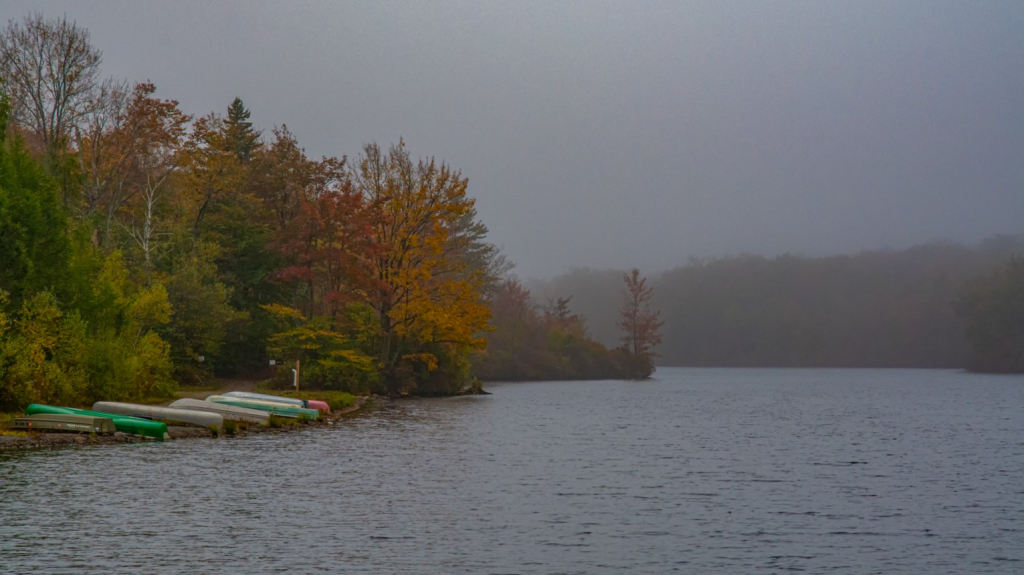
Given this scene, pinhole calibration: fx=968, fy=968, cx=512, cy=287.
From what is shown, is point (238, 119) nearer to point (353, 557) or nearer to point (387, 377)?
point (387, 377)

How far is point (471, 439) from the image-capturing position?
40344mm

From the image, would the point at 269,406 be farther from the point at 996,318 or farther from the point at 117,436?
the point at 996,318

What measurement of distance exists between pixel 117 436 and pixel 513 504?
60.2 ft

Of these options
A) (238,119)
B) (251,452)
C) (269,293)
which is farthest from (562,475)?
(238,119)

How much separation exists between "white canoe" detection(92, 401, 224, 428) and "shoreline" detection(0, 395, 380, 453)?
1.05ft

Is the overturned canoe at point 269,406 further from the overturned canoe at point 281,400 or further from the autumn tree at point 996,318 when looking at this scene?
the autumn tree at point 996,318

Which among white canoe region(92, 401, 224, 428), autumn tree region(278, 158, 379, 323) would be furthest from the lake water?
autumn tree region(278, 158, 379, 323)

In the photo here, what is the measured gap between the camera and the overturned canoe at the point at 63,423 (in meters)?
33.4

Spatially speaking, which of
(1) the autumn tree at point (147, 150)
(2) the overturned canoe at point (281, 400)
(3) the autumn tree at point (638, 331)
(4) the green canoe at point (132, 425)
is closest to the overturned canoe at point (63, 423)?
(4) the green canoe at point (132, 425)

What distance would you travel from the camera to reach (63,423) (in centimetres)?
3394

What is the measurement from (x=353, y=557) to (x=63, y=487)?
998 centimetres

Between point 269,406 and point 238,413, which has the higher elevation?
point 269,406

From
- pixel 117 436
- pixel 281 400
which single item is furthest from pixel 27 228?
pixel 281 400

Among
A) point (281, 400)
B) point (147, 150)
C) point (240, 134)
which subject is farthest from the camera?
point (240, 134)
